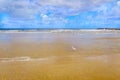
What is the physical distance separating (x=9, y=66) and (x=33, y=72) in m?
0.75

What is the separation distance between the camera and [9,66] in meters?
4.56

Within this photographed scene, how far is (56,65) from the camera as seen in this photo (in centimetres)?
482

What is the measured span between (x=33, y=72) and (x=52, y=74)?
1.28 ft

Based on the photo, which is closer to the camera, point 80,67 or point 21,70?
point 21,70

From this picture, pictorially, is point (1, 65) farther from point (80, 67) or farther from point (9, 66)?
point (80, 67)

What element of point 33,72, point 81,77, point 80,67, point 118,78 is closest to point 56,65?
point 80,67

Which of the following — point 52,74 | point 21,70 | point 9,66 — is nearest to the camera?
point 52,74

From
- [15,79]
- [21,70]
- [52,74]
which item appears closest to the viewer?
[15,79]

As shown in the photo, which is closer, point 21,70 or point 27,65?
point 21,70

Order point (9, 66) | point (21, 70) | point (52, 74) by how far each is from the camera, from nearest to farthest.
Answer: point (52, 74) < point (21, 70) < point (9, 66)

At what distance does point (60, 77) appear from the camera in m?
3.72

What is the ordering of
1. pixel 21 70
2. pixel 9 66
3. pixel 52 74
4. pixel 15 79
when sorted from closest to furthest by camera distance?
pixel 15 79
pixel 52 74
pixel 21 70
pixel 9 66

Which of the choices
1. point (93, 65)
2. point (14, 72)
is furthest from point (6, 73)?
point (93, 65)

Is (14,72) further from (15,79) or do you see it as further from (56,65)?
(56,65)
